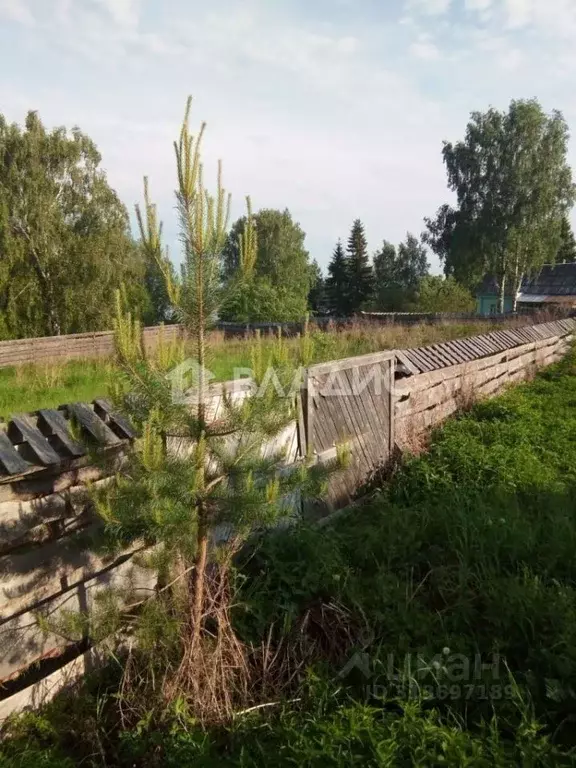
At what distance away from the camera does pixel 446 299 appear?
3662cm

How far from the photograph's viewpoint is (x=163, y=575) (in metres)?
3.16

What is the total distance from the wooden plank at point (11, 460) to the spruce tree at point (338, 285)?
45186 millimetres

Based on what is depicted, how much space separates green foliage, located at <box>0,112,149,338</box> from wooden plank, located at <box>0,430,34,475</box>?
62.2 feet

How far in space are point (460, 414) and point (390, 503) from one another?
320 cm

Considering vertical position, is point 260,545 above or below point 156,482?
below

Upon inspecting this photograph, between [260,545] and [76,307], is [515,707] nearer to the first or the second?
[260,545]

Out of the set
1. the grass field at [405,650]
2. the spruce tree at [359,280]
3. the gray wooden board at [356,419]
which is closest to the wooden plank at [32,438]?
the grass field at [405,650]

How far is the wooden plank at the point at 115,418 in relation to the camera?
325 centimetres

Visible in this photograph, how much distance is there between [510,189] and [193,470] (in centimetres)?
3109

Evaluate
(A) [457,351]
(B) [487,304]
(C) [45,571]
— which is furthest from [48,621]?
(B) [487,304]

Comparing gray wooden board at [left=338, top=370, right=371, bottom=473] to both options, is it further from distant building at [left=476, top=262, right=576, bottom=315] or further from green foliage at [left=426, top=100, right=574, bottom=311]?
distant building at [left=476, top=262, right=576, bottom=315]

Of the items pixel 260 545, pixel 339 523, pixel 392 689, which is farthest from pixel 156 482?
pixel 339 523

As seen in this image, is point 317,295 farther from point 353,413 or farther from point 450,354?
point 353,413

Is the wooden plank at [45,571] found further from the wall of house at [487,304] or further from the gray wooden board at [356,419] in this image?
the wall of house at [487,304]
